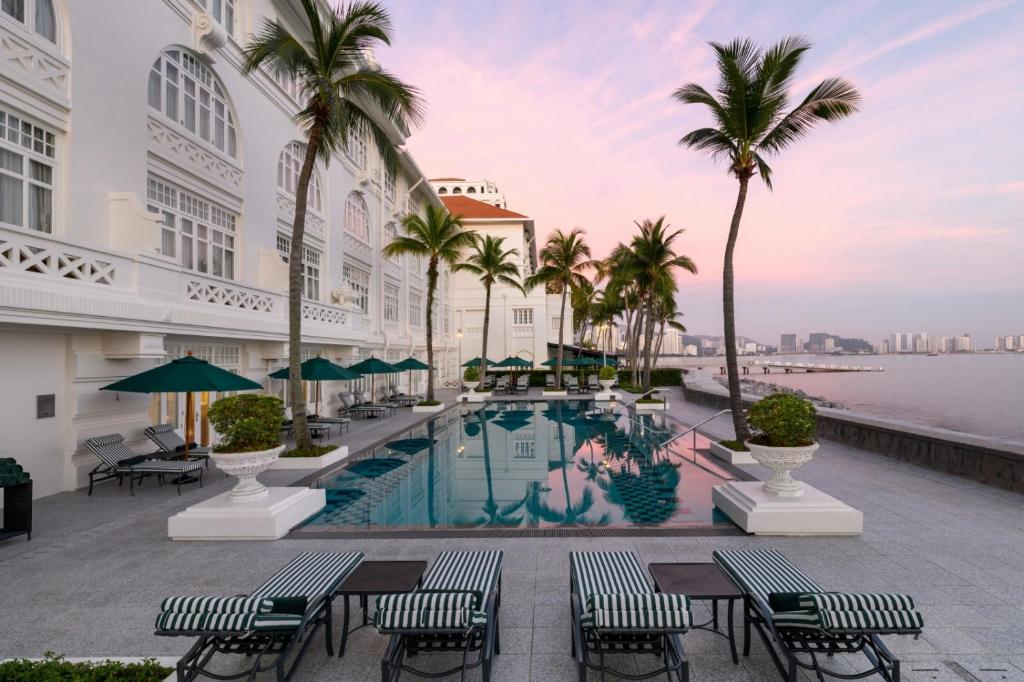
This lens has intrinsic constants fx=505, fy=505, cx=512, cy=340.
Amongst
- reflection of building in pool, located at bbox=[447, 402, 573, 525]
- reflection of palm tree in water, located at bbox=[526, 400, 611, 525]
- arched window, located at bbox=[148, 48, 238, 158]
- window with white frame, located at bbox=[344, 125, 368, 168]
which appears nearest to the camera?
reflection of palm tree in water, located at bbox=[526, 400, 611, 525]

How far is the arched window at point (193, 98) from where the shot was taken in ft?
40.3

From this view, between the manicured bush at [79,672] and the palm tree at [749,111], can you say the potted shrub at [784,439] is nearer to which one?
the palm tree at [749,111]

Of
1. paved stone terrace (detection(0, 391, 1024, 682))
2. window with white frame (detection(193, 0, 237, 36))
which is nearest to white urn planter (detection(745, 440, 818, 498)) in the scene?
paved stone terrace (detection(0, 391, 1024, 682))

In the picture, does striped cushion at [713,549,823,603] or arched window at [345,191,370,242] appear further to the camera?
arched window at [345,191,370,242]

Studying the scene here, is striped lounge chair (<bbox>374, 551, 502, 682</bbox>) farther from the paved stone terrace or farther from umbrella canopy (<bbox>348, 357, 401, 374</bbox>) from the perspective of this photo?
umbrella canopy (<bbox>348, 357, 401, 374</bbox>)

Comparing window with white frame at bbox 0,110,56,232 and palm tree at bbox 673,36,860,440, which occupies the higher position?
palm tree at bbox 673,36,860,440

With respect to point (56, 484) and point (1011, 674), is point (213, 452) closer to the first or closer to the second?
point (56, 484)

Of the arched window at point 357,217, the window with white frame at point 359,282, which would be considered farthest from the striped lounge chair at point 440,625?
the arched window at point 357,217

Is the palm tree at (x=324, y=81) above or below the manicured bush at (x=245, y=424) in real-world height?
above

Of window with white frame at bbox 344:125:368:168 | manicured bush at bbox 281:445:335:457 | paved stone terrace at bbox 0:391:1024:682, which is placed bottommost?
paved stone terrace at bbox 0:391:1024:682

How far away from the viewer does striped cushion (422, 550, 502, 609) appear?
4.39m

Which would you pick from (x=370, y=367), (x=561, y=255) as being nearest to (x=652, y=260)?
(x=561, y=255)

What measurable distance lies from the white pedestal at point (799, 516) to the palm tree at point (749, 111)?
4.68 metres

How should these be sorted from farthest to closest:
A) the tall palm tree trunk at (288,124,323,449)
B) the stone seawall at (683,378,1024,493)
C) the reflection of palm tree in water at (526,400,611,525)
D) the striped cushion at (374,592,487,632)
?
the tall palm tree trunk at (288,124,323,449) → the stone seawall at (683,378,1024,493) → the reflection of palm tree in water at (526,400,611,525) → the striped cushion at (374,592,487,632)
